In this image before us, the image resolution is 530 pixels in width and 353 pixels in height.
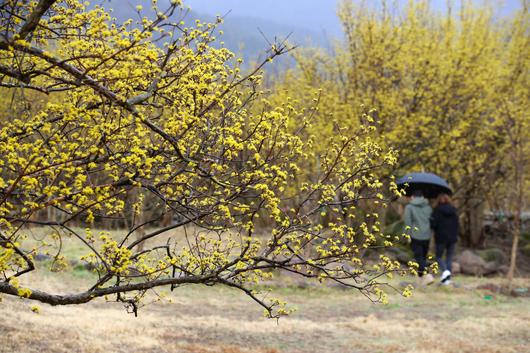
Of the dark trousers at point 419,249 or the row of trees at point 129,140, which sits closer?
the row of trees at point 129,140

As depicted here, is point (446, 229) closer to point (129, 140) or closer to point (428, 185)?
point (428, 185)

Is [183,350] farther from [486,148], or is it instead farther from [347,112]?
[486,148]

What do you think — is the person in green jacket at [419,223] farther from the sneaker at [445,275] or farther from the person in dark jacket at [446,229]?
the person in dark jacket at [446,229]

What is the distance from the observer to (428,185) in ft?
54.7

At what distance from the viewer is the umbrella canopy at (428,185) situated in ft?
51.3

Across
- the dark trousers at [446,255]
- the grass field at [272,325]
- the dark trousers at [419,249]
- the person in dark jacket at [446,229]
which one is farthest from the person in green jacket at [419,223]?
the grass field at [272,325]

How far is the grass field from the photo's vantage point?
30.9ft

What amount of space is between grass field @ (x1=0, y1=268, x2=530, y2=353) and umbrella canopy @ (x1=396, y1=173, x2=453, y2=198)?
9.04ft

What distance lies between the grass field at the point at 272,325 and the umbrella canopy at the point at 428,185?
2.76m

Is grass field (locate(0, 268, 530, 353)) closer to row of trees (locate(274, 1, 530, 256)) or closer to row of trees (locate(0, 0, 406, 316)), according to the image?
row of trees (locate(0, 0, 406, 316))

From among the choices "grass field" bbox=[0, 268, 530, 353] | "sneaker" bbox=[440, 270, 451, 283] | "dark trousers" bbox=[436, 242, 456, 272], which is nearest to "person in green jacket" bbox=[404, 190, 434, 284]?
"sneaker" bbox=[440, 270, 451, 283]

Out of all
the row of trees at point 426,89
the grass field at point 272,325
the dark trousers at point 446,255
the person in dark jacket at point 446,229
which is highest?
the row of trees at point 426,89

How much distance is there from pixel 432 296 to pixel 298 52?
10509 mm

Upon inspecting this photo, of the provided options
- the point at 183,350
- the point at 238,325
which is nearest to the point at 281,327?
the point at 238,325
